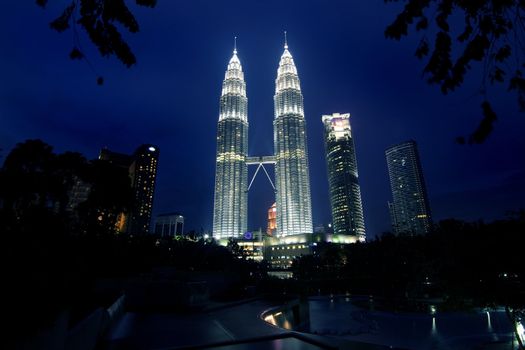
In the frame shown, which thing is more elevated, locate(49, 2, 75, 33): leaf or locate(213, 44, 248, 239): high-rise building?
locate(213, 44, 248, 239): high-rise building

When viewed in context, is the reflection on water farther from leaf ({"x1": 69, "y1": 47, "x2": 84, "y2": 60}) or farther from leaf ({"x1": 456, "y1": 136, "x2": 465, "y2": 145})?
leaf ({"x1": 69, "y1": 47, "x2": 84, "y2": 60})

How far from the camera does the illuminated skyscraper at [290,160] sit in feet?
493

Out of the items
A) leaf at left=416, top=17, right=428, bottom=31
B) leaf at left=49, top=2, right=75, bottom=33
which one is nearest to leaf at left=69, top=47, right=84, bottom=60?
leaf at left=49, top=2, right=75, bottom=33

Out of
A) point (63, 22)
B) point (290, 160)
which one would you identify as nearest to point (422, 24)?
point (63, 22)

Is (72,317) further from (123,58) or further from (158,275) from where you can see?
(158,275)

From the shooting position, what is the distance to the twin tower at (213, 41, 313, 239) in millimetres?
151500

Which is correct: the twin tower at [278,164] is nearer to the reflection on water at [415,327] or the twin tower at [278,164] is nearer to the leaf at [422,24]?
the reflection on water at [415,327]

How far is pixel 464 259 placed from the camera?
1473 centimetres

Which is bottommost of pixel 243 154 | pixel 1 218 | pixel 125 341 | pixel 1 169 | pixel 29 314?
pixel 125 341

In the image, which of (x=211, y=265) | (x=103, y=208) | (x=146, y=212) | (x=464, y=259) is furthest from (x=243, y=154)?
(x=464, y=259)

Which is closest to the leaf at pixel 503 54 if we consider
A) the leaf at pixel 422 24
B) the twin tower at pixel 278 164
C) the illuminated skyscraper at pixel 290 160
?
the leaf at pixel 422 24

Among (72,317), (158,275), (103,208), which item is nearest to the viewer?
(72,317)

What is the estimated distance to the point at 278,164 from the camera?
16012cm

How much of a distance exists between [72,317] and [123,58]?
35.6 feet
